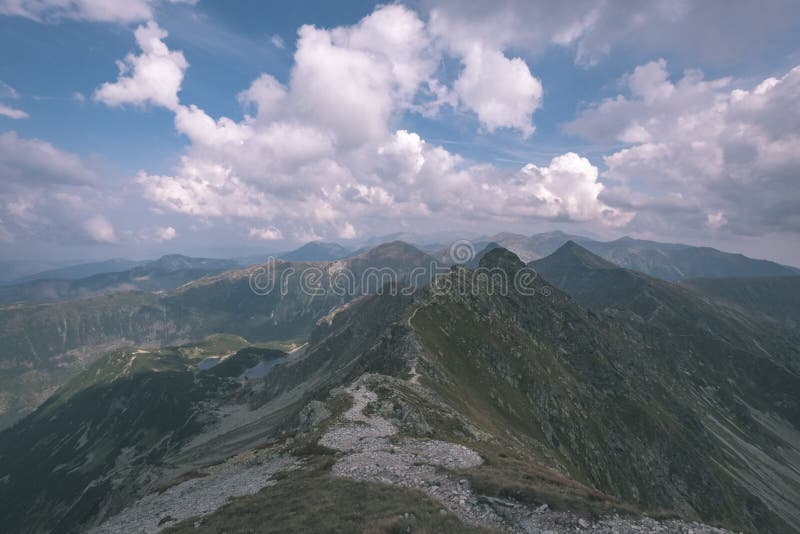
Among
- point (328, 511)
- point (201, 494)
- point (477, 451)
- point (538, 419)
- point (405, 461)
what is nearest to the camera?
point (328, 511)

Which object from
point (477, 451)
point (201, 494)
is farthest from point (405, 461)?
point (201, 494)

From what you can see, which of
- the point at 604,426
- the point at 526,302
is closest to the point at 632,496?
the point at 604,426

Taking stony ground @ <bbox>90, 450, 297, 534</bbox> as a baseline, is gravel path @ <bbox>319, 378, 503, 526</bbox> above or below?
above

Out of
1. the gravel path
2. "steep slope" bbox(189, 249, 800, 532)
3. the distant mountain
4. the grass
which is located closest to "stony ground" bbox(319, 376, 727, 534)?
the gravel path

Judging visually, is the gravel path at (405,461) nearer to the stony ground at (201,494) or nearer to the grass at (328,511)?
the grass at (328,511)

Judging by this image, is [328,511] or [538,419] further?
[538,419]

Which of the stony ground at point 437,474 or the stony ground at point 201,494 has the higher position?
the stony ground at point 437,474

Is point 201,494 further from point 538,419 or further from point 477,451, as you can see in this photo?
point 538,419

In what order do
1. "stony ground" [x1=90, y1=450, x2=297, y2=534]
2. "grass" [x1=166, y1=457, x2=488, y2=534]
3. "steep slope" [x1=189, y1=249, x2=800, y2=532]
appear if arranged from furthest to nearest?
"steep slope" [x1=189, y1=249, x2=800, y2=532] → "stony ground" [x1=90, y1=450, x2=297, y2=534] → "grass" [x1=166, y1=457, x2=488, y2=534]

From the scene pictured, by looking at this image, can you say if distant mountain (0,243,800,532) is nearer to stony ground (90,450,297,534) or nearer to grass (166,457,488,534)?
grass (166,457,488,534)

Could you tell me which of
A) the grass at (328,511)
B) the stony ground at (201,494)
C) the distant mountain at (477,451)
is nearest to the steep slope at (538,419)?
the distant mountain at (477,451)
